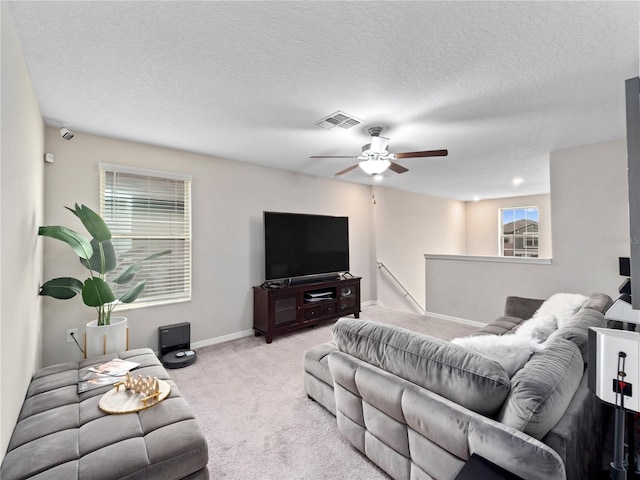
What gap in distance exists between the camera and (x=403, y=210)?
261 inches

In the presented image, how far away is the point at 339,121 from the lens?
2705 millimetres

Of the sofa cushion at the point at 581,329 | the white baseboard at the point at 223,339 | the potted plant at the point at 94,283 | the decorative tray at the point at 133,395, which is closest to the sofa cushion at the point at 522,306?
the sofa cushion at the point at 581,329

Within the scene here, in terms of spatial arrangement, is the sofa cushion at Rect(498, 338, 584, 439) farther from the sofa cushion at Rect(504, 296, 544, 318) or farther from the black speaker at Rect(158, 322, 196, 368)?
the black speaker at Rect(158, 322, 196, 368)

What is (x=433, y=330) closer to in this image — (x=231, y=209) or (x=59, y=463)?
(x=231, y=209)

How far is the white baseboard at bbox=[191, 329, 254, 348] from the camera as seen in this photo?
3.65 m

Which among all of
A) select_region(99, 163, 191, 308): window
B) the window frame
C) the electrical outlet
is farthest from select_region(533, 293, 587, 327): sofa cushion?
the window frame

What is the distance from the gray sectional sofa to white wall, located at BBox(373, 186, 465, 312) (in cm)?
428

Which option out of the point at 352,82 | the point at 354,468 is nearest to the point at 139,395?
the point at 354,468

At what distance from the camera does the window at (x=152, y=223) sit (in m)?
3.14

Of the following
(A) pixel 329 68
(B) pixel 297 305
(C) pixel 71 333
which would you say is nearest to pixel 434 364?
(A) pixel 329 68

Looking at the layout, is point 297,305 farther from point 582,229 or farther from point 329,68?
point 582,229

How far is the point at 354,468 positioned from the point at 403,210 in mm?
5595

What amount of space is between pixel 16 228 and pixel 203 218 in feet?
6.79

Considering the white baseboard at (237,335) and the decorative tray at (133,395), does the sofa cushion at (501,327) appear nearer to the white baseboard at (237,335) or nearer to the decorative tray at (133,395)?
the white baseboard at (237,335)
